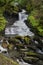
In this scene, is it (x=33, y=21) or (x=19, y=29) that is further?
(x=33, y=21)

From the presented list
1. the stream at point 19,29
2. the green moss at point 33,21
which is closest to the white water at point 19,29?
the stream at point 19,29

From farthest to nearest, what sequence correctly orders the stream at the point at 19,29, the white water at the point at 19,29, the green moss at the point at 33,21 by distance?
the green moss at the point at 33,21
the white water at the point at 19,29
the stream at the point at 19,29

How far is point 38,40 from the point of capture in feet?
73.9

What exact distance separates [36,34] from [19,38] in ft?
7.57

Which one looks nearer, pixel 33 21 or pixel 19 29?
pixel 19 29

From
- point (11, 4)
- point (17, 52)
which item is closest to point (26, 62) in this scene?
point (17, 52)

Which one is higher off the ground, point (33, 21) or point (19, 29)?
point (33, 21)

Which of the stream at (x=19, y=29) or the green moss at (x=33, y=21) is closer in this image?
the stream at (x=19, y=29)

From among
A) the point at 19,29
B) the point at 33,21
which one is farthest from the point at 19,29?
the point at 33,21

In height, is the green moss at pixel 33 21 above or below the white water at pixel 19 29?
above

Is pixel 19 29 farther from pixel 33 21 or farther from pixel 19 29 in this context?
pixel 33 21

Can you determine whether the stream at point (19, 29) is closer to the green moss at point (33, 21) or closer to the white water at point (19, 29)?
the white water at point (19, 29)

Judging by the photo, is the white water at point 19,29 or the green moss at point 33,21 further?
the green moss at point 33,21

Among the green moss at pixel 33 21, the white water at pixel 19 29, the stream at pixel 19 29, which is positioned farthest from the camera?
the green moss at pixel 33 21
